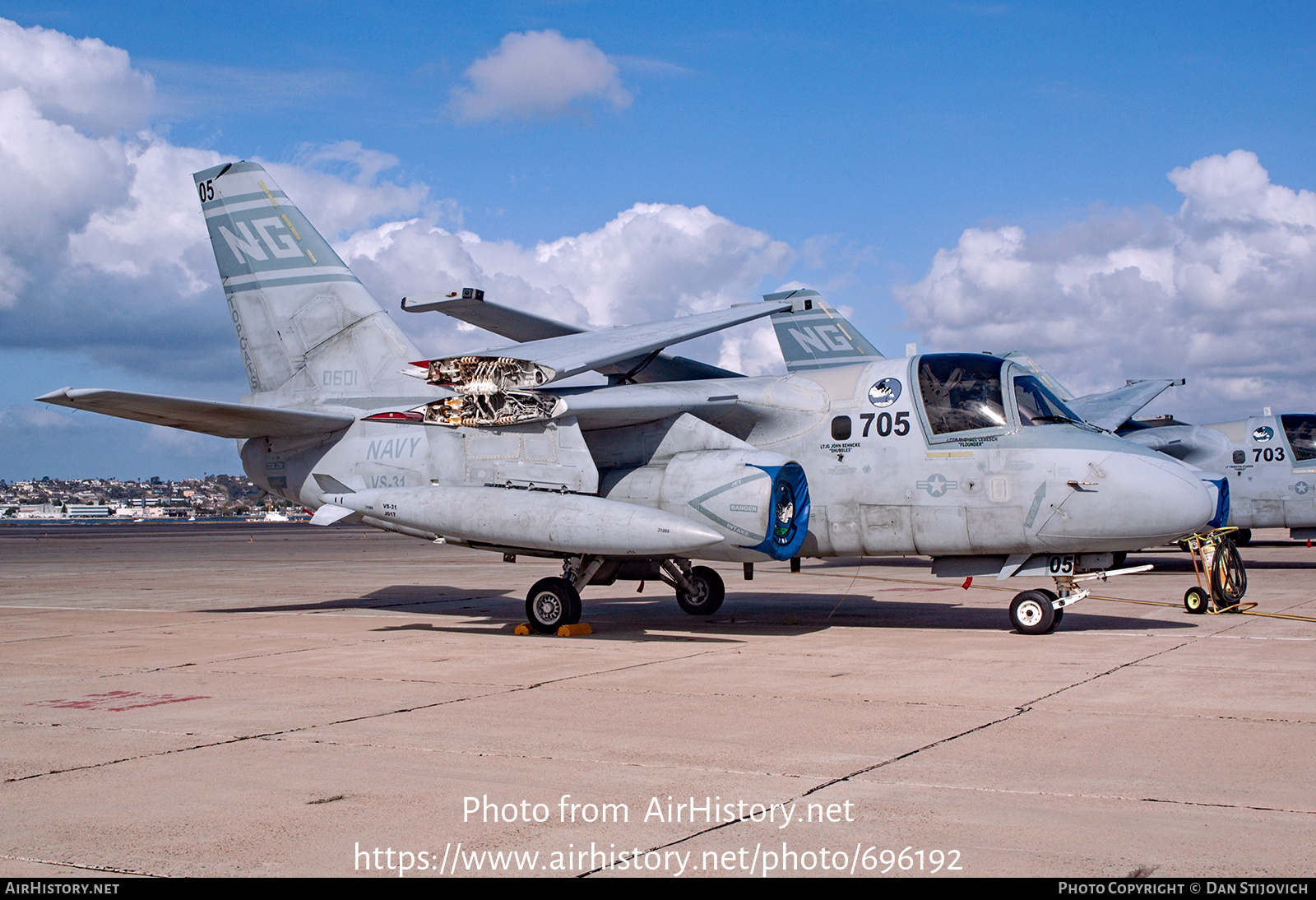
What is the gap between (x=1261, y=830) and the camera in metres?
4.36

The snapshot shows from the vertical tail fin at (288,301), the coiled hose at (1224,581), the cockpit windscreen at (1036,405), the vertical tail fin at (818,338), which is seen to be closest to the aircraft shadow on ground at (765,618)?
the coiled hose at (1224,581)

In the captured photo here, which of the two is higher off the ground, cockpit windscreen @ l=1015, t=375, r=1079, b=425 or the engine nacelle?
cockpit windscreen @ l=1015, t=375, r=1079, b=425

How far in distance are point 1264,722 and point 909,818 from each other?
330 centimetres

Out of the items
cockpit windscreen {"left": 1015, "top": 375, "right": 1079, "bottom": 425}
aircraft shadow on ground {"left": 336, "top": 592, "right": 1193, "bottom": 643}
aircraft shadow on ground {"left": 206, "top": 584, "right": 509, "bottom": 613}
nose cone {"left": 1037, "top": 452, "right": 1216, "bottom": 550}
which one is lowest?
aircraft shadow on ground {"left": 206, "top": 584, "right": 509, "bottom": 613}

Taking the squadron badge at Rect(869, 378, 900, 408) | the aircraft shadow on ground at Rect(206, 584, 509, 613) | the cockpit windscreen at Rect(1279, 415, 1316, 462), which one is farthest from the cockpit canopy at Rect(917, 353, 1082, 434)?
the cockpit windscreen at Rect(1279, 415, 1316, 462)

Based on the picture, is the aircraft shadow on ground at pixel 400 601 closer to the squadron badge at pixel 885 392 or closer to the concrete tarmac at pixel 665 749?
the concrete tarmac at pixel 665 749

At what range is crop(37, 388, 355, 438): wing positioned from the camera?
11617mm

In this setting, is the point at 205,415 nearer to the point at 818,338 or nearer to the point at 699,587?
the point at 699,587

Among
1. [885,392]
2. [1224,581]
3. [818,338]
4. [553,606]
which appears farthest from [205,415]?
[818,338]

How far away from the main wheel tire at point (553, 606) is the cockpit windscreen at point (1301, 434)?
17658 millimetres

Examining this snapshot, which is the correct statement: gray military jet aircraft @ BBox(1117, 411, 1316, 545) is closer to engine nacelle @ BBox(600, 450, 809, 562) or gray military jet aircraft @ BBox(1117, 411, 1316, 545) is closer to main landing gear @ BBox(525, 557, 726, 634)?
main landing gear @ BBox(525, 557, 726, 634)

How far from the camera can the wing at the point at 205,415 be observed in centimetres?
1162

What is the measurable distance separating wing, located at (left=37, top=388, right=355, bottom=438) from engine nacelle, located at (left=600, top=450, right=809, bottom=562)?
175 inches
